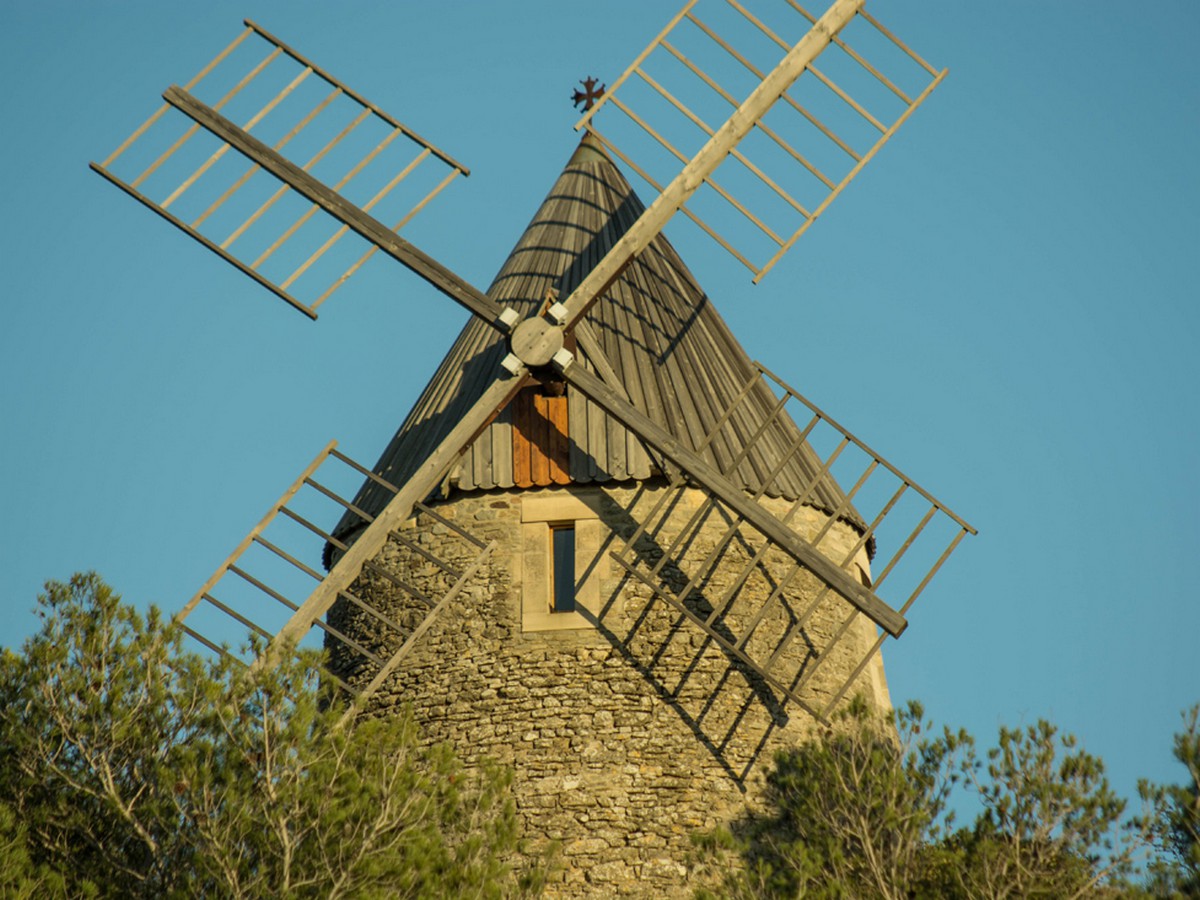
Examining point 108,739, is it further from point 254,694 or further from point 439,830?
point 439,830

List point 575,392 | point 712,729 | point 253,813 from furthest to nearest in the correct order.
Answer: point 575,392
point 712,729
point 253,813

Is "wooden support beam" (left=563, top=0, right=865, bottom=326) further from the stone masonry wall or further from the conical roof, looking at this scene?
the stone masonry wall

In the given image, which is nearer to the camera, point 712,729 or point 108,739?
point 108,739

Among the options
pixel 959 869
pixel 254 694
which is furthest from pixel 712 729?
pixel 254 694

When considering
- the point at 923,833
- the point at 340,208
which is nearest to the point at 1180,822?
the point at 923,833

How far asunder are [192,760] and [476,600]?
279 centimetres

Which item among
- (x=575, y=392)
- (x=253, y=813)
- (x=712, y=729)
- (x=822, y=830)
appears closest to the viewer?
(x=253, y=813)

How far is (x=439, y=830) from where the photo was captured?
973 centimetres

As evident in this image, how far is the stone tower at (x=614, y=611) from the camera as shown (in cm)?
1106

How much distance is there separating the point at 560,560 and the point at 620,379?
1325 mm

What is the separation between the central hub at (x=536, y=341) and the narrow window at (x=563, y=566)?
109cm

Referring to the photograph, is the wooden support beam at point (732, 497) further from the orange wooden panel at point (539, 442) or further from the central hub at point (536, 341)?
the orange wooden panel at point (539, 442)

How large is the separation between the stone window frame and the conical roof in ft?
0.50

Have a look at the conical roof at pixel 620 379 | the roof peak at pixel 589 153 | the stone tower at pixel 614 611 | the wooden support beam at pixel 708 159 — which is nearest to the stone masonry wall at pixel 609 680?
the stone tower at pixel 614 611
